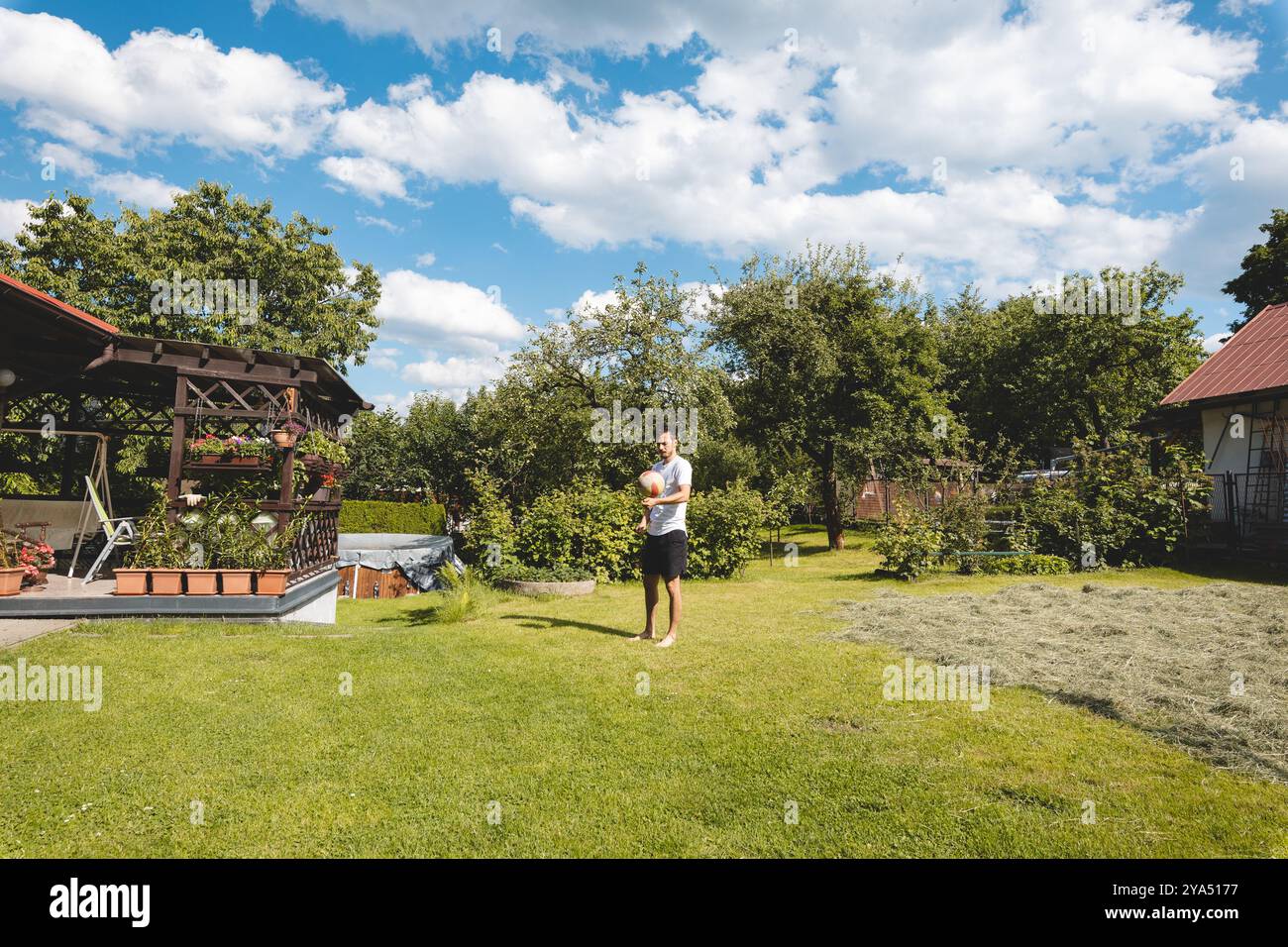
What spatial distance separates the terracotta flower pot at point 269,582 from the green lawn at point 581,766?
190 cm

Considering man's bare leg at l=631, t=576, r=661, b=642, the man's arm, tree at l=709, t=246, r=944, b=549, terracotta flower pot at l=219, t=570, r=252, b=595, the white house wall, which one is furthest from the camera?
tree at l=709, t=246, r=944, b=549

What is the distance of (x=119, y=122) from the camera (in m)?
14.4

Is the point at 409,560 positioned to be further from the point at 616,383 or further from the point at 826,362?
the point at 826,362

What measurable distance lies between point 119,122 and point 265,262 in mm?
11155

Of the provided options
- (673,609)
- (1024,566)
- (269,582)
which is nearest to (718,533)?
(1024,566)

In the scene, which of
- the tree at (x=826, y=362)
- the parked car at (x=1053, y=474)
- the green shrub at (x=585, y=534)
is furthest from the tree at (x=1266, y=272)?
the green shrub at (x=585, y=534)

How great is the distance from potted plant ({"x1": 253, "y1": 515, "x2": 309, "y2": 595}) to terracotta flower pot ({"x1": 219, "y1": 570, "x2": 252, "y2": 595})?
114mm

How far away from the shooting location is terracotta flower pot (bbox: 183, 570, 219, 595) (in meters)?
8.10

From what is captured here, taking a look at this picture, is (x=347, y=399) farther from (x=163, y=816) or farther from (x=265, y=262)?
(x=265, y=262)

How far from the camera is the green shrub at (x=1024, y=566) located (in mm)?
13219

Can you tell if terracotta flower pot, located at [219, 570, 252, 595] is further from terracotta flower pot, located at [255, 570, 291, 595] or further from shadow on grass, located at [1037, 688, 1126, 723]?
shadow on grass, located at [1037, 688, 1126, 723]

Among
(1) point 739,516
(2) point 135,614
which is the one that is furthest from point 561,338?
(2) point 135,614

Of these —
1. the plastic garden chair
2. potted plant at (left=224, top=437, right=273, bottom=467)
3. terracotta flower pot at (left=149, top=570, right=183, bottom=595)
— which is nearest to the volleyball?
terracotta flower pot at (left=149, top=570, right=183, bottom=595)

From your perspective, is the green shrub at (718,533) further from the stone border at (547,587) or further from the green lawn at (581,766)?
the green lawn at (581,766)
